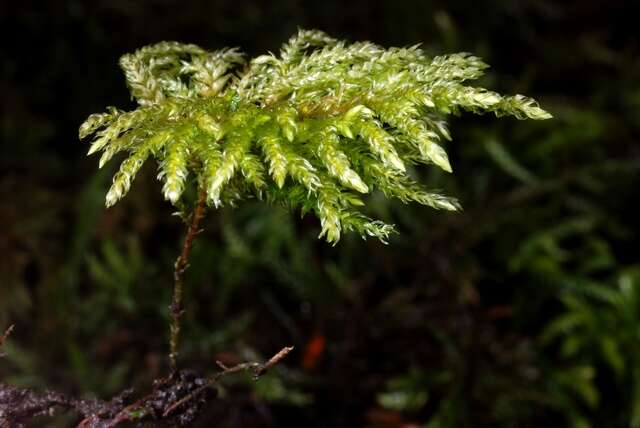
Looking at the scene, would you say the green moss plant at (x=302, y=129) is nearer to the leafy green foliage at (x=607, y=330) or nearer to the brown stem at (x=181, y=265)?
the brown stem at (x=181, y=265)

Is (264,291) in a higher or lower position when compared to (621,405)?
higher

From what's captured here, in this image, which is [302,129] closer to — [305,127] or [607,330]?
[305,127]

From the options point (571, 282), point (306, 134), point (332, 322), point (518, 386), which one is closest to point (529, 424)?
point (518, 386)

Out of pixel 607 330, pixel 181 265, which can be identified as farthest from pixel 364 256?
pixel 181 265

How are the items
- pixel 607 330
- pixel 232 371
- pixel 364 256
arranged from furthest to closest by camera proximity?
1. pixel 364 256
2. pixel 607 330
3. pixel 232 371

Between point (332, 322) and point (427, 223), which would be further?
point (427, 223)

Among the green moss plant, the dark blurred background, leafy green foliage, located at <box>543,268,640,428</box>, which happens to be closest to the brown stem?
the green moss plant

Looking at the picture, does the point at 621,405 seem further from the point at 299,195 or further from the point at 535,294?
the point at 299,195
